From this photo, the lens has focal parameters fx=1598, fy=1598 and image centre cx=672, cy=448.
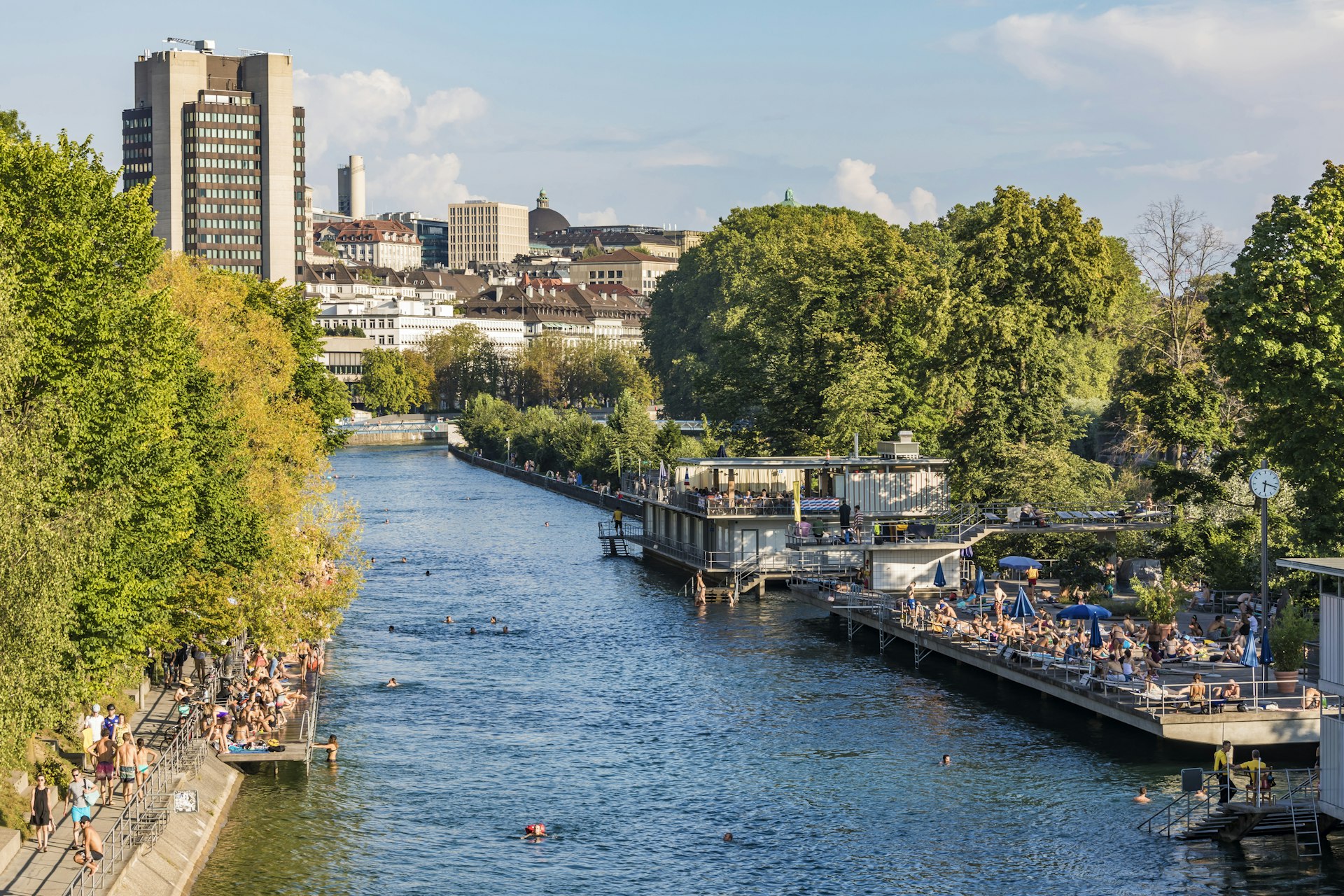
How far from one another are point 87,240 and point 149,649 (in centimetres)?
1587

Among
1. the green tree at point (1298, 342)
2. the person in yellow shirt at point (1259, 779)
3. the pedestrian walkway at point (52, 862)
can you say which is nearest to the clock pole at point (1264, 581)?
the green tree at point (1298, 342)

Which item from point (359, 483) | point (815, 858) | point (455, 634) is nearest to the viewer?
point (815, 858)

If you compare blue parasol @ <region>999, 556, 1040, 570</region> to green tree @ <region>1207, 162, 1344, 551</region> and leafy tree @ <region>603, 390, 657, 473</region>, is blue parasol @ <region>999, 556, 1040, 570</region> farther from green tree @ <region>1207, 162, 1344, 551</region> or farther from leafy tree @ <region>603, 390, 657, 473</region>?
leafy tree @ <region>603, 390, 657, 473</region>

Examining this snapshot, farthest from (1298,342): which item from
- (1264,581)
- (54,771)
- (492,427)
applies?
(492,427)

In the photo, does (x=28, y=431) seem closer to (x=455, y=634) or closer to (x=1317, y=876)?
(x=1317, y=876)

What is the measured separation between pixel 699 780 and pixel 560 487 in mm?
101810

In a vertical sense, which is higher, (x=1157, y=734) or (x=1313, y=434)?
(x=1313, y=434)

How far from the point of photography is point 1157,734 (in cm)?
4466

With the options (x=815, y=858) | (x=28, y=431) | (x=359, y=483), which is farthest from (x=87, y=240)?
(x=359, y=483)

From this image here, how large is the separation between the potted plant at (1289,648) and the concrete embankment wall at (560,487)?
199 ft

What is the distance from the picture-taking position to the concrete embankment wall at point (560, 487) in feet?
407

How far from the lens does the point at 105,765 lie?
3694 cm

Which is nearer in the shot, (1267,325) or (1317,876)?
(1317,876)

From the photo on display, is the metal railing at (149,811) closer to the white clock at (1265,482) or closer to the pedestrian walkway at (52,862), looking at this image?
the pedestrian walkway at (52,862)
